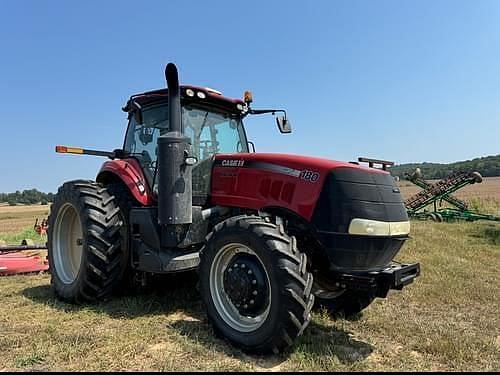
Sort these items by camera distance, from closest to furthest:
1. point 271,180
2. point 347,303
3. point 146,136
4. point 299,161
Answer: point 299,161 → point 271,180 → point 347,303 → point 146,136

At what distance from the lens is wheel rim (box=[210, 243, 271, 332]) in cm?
347

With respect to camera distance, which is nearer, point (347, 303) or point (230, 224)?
point (230, 224)

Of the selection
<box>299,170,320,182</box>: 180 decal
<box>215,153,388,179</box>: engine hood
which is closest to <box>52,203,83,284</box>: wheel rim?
<box>215,153,388,179</box>: engine hood

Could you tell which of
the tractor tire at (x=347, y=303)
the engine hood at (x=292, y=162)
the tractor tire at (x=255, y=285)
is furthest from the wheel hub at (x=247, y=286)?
the tractor tire at (x=347, y=303)

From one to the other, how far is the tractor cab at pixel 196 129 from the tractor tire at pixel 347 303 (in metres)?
1.80

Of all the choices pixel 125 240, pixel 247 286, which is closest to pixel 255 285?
pixel 247 286

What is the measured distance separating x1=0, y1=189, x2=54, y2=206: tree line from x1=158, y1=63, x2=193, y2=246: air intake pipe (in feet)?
232

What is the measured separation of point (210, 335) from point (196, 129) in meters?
2.35

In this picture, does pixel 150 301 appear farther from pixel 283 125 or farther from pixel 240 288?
pixel 283 125

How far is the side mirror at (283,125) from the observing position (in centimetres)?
532

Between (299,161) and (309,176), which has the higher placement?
(299,161)

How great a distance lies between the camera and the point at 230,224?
3.64 meters

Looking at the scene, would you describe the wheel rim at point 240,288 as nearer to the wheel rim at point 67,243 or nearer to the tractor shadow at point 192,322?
the tractor shadow at point 192,322

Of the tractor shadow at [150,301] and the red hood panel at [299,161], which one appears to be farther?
the tractor shadow at [150,301]
